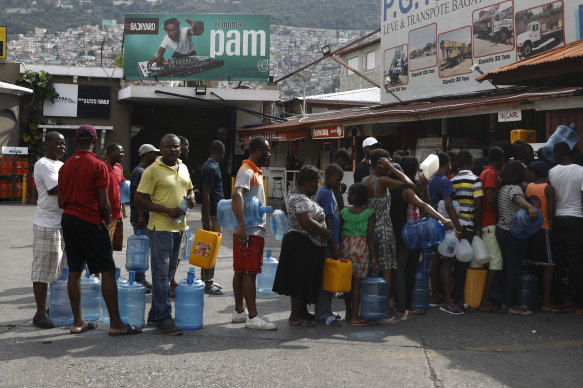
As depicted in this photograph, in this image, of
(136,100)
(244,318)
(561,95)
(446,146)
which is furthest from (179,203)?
(136,100)

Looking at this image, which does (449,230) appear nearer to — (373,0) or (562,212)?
(562,212)

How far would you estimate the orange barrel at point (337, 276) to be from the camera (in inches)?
230

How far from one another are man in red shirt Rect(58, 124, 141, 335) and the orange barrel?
199cm

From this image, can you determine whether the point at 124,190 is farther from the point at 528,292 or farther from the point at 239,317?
the point at 528,292

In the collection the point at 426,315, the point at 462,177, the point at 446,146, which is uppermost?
the point at 446,146

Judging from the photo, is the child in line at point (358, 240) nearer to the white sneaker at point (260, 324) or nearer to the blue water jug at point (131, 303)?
the white sneaker at point (260, 324)

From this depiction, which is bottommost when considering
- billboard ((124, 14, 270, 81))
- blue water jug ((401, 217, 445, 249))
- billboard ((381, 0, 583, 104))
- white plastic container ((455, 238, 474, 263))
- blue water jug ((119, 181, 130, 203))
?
white plastic container ((455, 238, 474, 263))

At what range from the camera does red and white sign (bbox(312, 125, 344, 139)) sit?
54.2 feet

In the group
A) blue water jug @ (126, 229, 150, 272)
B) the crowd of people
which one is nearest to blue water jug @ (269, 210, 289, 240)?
the crowd of people

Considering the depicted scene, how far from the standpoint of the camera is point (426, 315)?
652cm

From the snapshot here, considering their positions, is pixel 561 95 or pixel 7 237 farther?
pixel 7 237

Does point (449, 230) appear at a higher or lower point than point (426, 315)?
higher

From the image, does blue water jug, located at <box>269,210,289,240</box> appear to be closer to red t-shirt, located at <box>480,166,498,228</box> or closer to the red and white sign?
red t-shirt, located at <box>480,166,498,228</box>

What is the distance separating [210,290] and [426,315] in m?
2.65
